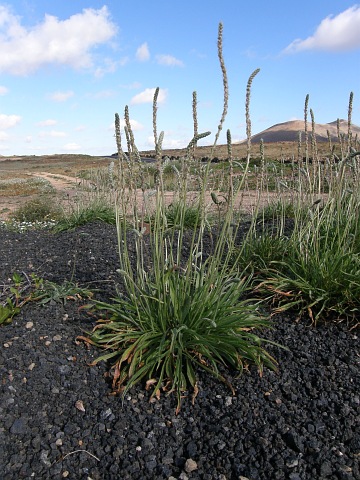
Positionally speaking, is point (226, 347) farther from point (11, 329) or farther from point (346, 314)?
point (11, 329)

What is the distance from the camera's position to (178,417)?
2496 mm

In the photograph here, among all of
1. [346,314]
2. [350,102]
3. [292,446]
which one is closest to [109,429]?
[292,446]

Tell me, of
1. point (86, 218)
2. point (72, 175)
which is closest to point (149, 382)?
point (86, 218)

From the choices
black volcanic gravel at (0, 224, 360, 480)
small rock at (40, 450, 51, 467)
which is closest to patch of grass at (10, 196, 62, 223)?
black volcanic gravel at (0, 224, 360, 480)

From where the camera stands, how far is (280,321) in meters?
3.46

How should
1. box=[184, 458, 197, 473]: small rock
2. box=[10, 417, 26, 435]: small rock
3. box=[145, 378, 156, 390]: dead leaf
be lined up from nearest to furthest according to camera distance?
box=[184, 458, 197, 473]: small rock → box=[10, 417, 26, 435]: small rock → box=[145, 378, 156, 390]: dead leaf

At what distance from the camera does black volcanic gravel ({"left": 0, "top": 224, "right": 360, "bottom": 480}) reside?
83.9 inches

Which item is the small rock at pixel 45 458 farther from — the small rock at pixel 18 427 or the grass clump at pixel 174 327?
the grass clump at pixel 174 327

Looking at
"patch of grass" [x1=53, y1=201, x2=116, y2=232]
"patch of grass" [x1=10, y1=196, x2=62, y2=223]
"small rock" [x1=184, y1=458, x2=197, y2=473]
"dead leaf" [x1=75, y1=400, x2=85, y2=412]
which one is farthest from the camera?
"patch of grass" [x1=10, y1=196, x2=62, y2=223]

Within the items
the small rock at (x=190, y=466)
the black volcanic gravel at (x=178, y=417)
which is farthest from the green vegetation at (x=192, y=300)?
the small rock at (x=190, y=466)

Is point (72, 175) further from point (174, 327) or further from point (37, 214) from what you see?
point (174, 327)

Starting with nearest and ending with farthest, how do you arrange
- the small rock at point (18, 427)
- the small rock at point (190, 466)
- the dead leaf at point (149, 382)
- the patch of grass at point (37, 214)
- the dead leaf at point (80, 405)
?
the small rock at point (190, 466)
the small rock at point (18, 427)
the dead leaf at point (80, 405)
the dead leaf at point (149, 382)
the patch of grass at point (37, 214)

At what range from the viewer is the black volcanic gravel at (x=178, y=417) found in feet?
6.99

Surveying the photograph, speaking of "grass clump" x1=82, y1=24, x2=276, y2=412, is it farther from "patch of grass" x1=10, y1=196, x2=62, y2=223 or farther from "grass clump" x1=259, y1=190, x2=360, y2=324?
"patch of grass" x1=10, y1=196, x2=62, y2=223
